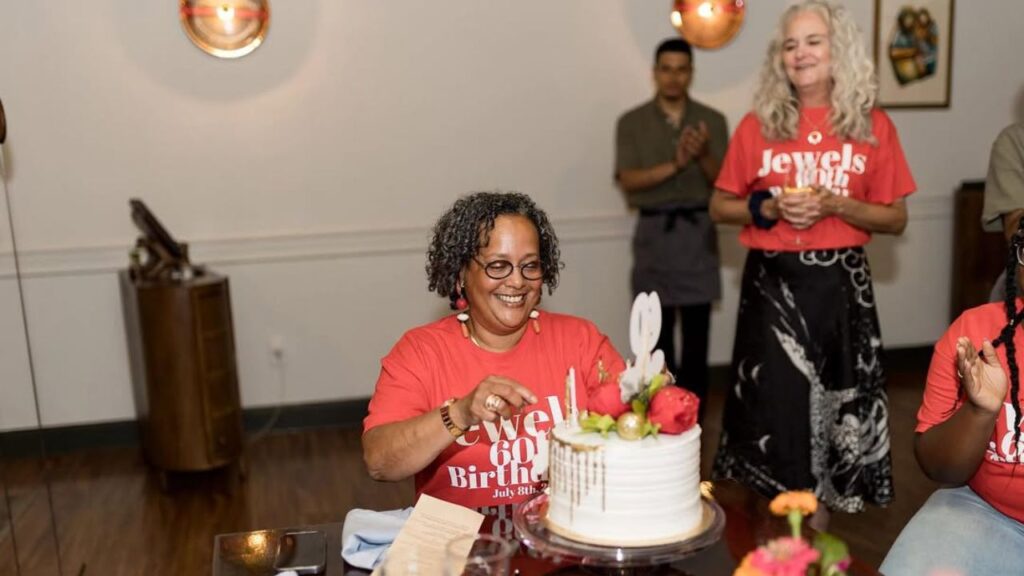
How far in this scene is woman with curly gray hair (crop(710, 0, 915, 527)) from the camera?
2857 mm

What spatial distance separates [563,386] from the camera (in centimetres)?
199

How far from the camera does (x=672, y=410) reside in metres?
1.38

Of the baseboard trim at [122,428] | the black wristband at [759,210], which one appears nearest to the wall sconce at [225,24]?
the baseboard trim at [122,428]

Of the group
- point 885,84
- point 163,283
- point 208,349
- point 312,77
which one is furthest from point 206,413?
point 885,84

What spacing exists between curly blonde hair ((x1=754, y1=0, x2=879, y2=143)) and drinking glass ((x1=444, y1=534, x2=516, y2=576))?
197cm

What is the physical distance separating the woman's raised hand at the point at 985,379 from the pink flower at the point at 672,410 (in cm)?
60

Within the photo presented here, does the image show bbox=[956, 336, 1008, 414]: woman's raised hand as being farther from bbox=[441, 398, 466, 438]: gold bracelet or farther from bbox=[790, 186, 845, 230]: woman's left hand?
bbox=[790, 186, 845, 230]: woman's left hand

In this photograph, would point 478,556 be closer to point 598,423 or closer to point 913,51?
point 598,423

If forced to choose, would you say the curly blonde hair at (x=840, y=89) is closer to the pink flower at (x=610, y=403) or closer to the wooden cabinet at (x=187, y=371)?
the pink flower at (x=610, y=403)

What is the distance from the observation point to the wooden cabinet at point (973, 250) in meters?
5.18

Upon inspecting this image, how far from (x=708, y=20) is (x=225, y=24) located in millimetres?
2315

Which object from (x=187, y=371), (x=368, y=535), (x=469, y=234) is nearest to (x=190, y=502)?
(x=187, y=371)

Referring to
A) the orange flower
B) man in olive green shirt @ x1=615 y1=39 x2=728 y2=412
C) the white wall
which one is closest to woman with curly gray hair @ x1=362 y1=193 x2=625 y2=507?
the orange flower

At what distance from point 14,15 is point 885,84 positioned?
4212 mm
